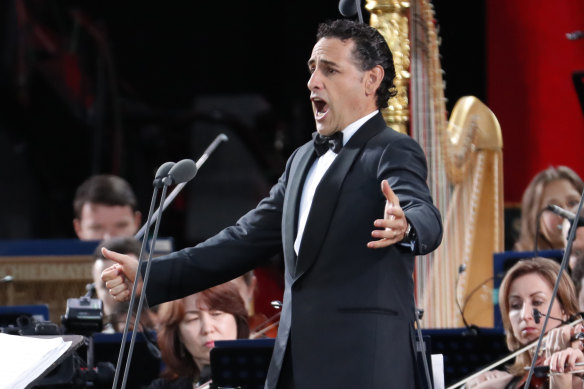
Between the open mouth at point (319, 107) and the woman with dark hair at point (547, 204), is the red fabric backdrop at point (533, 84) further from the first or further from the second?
the open mouth at point (319, 107)

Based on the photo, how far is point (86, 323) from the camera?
11.8ft

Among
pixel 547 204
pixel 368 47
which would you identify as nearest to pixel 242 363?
pixel 368 47

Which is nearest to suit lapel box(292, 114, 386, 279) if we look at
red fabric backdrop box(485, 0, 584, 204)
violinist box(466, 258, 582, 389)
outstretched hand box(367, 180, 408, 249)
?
outstretched hand box(367, 180, 408, 249)

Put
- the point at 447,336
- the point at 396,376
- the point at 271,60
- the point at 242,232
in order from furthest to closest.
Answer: the point at 271,60, the point at 447,336, the point at 242,232, the point at 396,376

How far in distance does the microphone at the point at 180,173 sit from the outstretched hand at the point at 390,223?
0.58 metres

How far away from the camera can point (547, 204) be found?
14.9 feet

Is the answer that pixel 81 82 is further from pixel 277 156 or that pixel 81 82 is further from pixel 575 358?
pixel 575 358

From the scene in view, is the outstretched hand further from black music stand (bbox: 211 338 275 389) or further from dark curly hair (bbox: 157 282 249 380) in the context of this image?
dark curly hair (bbox: 157 282 249 380)

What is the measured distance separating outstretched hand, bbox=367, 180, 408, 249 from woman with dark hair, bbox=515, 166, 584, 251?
2.34m

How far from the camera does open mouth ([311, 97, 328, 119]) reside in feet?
8.48

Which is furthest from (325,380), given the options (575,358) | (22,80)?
(22,80)

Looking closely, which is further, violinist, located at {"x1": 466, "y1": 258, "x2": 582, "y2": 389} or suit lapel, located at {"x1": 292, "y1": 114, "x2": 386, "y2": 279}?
violinist, located at {"x1": 466, "y1": 258, "x2": 582, "y2": 389}

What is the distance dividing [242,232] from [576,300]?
4.78 ft

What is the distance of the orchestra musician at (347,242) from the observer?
7.98 ft
